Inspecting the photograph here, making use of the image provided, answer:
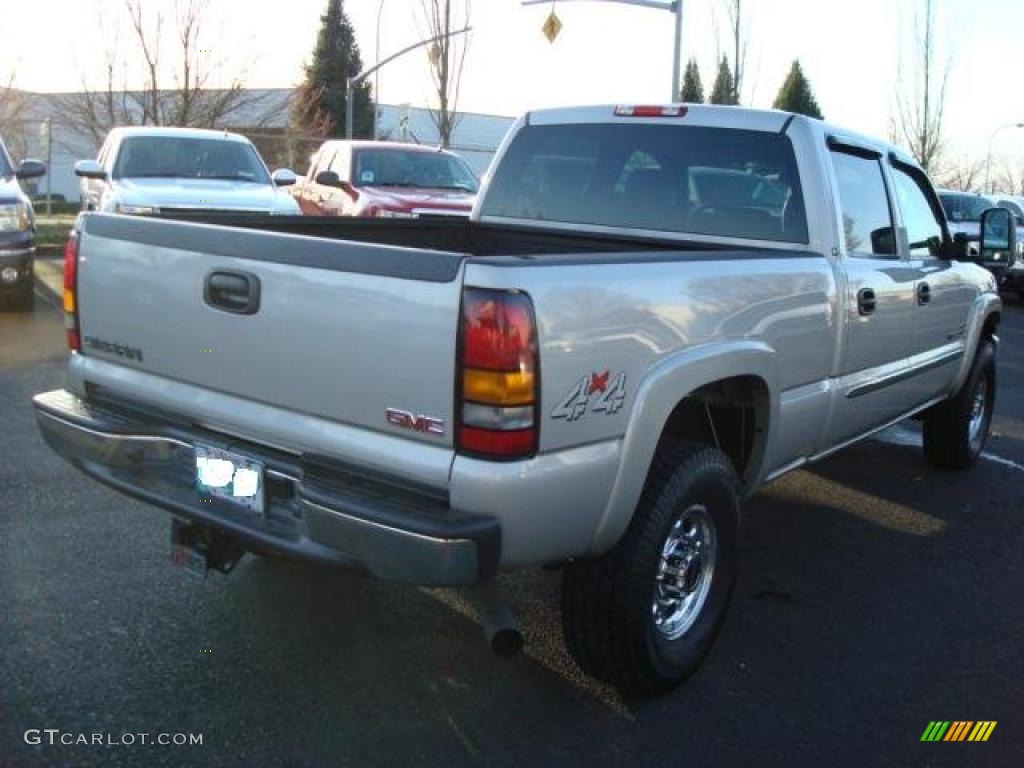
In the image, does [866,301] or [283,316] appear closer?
[283,316]

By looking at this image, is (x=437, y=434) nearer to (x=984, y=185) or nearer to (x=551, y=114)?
(x=551, y=114)

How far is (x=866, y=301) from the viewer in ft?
14.3

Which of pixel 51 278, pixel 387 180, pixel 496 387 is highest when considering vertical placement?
pixel 387 180

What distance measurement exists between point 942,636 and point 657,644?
139cm

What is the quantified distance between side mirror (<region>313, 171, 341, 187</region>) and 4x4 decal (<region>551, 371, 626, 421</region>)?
32.7ft

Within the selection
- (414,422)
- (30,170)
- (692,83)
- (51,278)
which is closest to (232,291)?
(414,422)

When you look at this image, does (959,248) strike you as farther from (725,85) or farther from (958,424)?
(725,85)

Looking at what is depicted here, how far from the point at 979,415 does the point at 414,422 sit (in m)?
5.06

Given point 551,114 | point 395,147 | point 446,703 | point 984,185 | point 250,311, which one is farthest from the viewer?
point 984,185

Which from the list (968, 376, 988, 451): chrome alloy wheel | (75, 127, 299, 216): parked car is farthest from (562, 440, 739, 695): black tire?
(75, 127, 299, 216): parked car

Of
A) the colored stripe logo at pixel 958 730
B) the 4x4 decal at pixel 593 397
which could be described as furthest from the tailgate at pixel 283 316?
the colored stripe logo at pixel 958 730

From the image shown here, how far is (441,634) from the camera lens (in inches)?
149

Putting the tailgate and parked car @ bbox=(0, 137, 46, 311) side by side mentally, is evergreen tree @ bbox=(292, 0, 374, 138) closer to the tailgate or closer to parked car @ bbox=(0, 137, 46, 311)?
parked car @ bbox=(0, 137, 46, 311)

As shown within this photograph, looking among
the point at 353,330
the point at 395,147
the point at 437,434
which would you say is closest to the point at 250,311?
the point at 353,330
